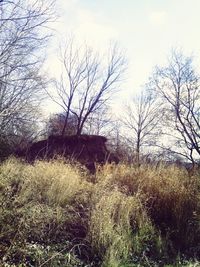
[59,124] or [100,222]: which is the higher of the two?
[59,124]

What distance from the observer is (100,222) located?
5.95 metres

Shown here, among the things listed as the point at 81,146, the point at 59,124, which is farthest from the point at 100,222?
the point at 59,124

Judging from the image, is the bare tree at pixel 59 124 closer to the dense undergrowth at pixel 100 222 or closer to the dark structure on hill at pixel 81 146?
the dark structure on hill at pixel 81 146

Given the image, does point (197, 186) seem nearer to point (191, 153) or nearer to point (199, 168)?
point (199, 168)

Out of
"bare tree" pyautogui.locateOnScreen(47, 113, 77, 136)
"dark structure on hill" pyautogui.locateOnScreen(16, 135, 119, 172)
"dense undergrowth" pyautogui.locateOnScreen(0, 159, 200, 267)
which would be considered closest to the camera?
"dense undergrowth" pyautogui.locateOnScreen(0, 159, 200, 267)

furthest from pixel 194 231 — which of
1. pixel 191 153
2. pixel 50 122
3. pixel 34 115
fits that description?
pixel 50 122

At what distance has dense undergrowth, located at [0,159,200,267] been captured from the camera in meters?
5.32

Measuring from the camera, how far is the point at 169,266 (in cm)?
550

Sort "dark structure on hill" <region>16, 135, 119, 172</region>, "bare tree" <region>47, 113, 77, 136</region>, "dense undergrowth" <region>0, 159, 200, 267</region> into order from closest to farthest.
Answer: "dense undergrowth" <region>0, 159, 200, 267</region> < "dark structure on hill" <region>16, 135, 119, 172</region> < "bare tree" <region>47, 113, 77, 136</region>

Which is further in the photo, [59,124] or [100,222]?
[59,124]

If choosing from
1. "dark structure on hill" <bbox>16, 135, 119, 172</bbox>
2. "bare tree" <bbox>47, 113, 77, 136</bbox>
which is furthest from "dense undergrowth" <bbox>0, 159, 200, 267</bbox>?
"bare tree" <bbox>47, 113, 77, 136</bbox>

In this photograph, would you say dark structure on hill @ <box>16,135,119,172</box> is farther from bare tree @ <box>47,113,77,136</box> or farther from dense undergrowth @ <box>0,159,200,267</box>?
dense undergrowth @ <box>0,159,200,267</box>

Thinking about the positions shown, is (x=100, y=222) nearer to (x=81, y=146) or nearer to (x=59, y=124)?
(x=81, y=146)

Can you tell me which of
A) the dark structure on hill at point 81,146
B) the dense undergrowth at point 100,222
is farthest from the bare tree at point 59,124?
the dense undergrowth at point 100,222
